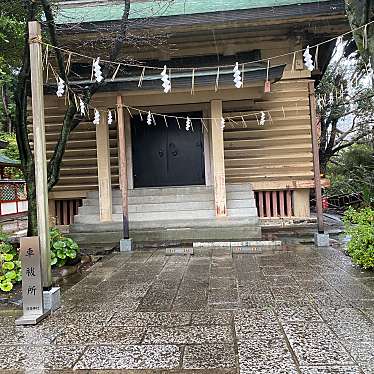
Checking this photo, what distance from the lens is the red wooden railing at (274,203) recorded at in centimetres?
1018

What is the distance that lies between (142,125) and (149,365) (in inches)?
344

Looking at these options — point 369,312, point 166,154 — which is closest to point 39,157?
point 369,312

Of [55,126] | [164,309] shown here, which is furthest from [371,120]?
[164,309]

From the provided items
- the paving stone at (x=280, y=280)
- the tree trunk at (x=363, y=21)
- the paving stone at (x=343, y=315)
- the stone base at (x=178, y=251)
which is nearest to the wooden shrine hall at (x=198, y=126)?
the stone base at (x=178, y=251)

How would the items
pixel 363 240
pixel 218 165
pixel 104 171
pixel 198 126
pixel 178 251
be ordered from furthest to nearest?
pixel 198 126
pixel 104 171
pixel 218 165
pixel 178 251
pixel 363 240

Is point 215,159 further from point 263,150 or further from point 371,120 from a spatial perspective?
point 371,120

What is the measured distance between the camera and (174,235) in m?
8.83

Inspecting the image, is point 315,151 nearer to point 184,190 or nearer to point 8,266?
point 184,190

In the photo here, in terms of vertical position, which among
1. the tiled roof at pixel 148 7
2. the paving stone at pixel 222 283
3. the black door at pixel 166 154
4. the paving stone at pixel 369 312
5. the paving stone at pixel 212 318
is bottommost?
the paving stone at pixel 369 312

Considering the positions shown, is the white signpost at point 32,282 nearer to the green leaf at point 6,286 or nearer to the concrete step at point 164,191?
the green leaf at point 6,286

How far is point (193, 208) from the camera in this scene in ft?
31.3

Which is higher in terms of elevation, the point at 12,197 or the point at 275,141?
the point at 275,141

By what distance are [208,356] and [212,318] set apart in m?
0.87

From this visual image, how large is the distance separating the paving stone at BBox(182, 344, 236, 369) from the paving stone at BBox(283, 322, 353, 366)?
0.50m
